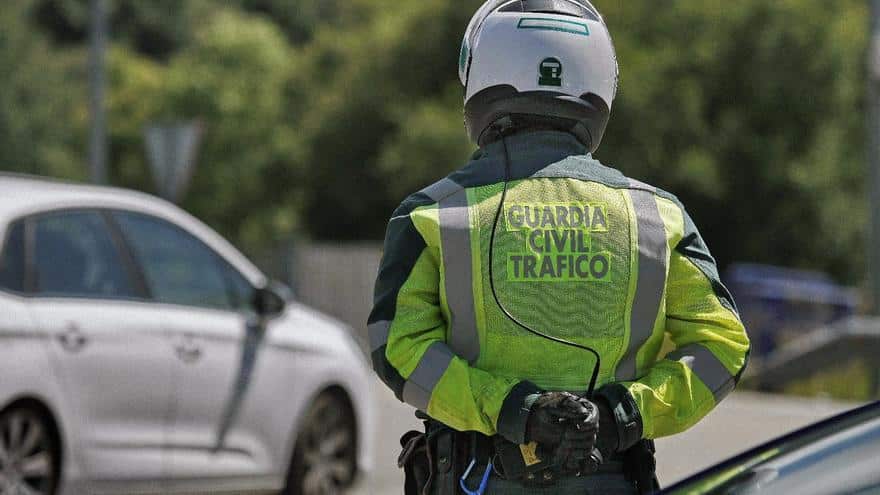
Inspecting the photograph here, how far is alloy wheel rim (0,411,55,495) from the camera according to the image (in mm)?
6461

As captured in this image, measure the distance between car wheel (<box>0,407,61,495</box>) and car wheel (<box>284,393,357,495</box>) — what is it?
1471 mm

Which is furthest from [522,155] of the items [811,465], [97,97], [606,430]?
[97,97]

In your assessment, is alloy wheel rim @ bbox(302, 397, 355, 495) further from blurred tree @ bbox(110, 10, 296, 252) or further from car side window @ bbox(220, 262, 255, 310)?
blurred tree @ bbox(110, 10, 296, 252)

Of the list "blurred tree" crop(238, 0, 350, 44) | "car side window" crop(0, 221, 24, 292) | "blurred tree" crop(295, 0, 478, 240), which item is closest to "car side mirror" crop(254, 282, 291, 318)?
"car side window" crop(0, 221, 24, 292)

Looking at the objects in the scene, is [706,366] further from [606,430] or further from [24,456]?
[24,456]

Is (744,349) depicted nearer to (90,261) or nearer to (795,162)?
(90,261)

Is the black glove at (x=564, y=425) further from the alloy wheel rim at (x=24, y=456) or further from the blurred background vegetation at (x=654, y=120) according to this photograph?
the blurred background vegetation at (x=654, y=120)

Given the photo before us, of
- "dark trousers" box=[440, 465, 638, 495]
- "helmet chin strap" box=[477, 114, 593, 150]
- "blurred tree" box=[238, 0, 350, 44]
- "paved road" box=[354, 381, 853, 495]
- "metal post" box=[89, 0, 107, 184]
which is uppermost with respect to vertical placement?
"blurred tree" box=[238, 0, 350, 44]

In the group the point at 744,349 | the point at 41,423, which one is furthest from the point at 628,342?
the point at 41,423

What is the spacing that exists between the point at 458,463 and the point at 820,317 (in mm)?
17459

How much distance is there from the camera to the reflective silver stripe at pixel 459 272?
3088 millimetres

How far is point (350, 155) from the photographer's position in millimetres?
41250

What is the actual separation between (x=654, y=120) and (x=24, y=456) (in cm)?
2795

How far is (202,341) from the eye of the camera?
7441mm
